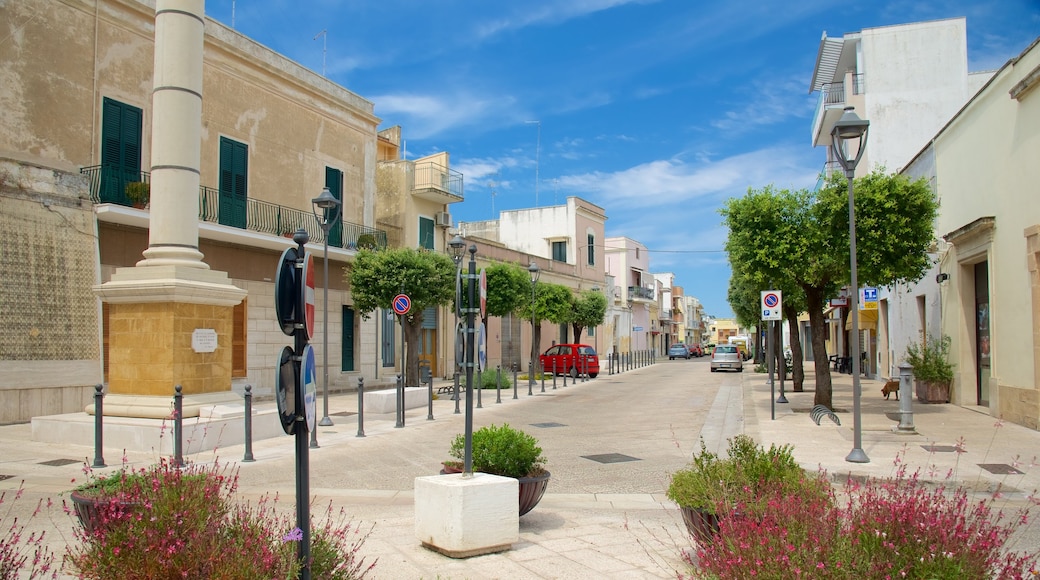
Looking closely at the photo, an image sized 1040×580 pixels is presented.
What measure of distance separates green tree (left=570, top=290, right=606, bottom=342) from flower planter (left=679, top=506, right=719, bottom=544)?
30341 mm

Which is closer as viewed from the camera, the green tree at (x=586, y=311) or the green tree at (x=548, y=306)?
the green tree at (x=548, y=306)

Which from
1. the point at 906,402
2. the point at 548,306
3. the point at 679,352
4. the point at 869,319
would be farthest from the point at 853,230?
the point at 679,352

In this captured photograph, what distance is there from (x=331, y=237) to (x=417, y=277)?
4324mm

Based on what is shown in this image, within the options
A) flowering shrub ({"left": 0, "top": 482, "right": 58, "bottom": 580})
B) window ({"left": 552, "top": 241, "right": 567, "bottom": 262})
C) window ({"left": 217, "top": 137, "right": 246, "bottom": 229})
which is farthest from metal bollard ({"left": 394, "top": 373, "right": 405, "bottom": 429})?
window ({"left": 552, "top": 241, "right": 567, "bottom": 262})

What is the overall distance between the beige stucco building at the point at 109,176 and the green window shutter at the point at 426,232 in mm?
5088

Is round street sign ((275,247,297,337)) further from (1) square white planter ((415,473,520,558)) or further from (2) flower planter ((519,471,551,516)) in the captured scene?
(2) flower planter ((519,471,551,516))

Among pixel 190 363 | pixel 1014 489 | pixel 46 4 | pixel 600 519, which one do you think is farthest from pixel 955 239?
pixel 46 4

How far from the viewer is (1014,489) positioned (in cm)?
779

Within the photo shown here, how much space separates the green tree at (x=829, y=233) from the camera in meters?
14.1

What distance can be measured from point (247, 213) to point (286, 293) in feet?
58.6

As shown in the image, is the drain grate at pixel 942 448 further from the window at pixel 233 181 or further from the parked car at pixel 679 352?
the parked car at pixel 679 352

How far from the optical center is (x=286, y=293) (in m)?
3.88

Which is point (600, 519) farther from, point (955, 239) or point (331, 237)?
point (331, 237)

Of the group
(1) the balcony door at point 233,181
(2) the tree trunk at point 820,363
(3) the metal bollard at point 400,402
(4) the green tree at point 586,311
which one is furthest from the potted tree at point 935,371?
(4) the green tree at point 586,311
